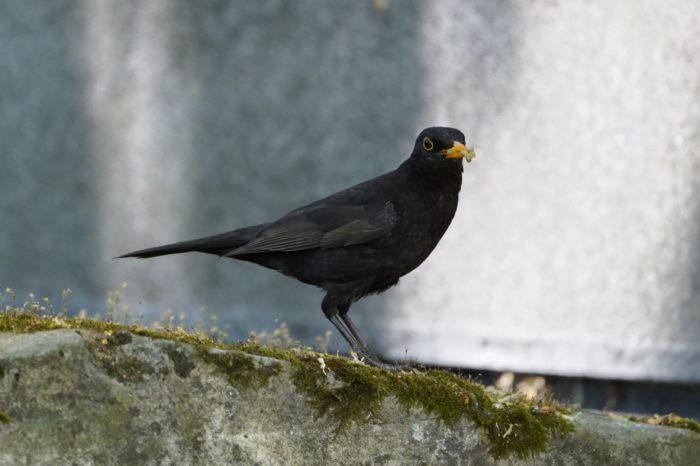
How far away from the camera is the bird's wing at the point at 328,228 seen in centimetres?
552

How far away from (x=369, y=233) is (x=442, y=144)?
0.56m

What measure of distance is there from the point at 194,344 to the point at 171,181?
4.18m

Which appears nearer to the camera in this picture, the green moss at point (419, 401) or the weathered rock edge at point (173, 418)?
the weathered rock edge at point (173, 418)

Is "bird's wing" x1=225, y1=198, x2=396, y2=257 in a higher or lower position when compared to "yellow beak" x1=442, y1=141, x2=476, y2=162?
lower

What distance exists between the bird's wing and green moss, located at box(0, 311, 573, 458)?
1087 millimetres

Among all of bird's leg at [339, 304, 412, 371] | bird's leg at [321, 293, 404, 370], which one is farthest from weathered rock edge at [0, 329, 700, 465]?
bird's leg at [321, 293, 404, 370]

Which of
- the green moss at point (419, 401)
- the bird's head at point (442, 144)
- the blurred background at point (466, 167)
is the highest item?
the blurred background at point (466, 167)

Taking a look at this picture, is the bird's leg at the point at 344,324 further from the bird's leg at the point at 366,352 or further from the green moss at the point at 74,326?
the green moss at the point at 74,326

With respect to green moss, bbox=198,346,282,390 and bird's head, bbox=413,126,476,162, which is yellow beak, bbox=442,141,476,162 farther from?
green moss, bbox=198,346,282,390

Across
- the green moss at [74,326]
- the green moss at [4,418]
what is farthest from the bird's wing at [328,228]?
the green moss at [4,418]

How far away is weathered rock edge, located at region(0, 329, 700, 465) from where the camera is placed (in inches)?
148

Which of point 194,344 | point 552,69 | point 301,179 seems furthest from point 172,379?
Result: point 552,69

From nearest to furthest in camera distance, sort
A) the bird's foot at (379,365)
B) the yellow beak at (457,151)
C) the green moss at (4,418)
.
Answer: the green moss at (4,418) < the bird's foot at (379,365) < the yellow beak at (457,151)

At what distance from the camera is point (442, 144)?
553cm
